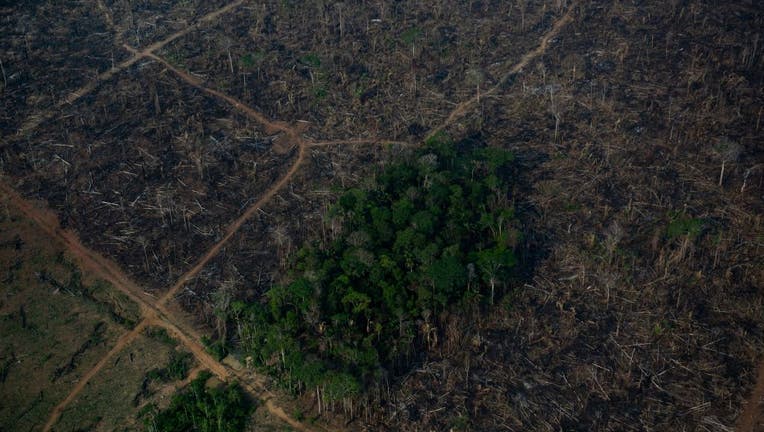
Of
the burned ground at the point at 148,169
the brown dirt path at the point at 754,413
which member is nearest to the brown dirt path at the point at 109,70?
the burned ground at the point at 148,169

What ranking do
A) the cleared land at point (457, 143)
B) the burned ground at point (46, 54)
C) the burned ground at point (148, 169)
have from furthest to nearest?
the burned ground at point (46, 54) < the burned ground at point (148, 169) < the cleared land at point (457, 143)

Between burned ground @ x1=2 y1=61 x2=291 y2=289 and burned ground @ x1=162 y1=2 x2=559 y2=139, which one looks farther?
burned ground @ x1=162 y1=2 x2=559 y2=139

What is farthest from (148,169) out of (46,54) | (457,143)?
(457,143)

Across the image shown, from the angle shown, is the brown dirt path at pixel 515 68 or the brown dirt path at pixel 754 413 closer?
the brown dirt path at pixel 754 413

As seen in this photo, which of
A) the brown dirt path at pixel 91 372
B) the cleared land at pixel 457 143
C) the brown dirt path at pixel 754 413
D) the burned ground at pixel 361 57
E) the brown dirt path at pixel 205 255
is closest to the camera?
the brown dirt path at pixel 754 413

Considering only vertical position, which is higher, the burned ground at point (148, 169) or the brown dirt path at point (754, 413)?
the brown dirt path at point (754, 413)

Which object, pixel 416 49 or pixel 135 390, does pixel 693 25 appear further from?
pixel 135 390

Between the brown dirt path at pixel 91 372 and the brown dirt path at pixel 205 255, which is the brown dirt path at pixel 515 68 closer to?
the brown dirt path at pixel 205 255

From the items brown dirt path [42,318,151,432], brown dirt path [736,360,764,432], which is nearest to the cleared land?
brown dirt path [736,360,764,432]

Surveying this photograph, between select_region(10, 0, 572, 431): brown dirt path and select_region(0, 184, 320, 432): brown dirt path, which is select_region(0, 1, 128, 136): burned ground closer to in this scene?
select_region(10, 0, 572, 431): brown dirt path

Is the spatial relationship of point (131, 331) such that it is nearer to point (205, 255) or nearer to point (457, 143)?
point (205, 255)
